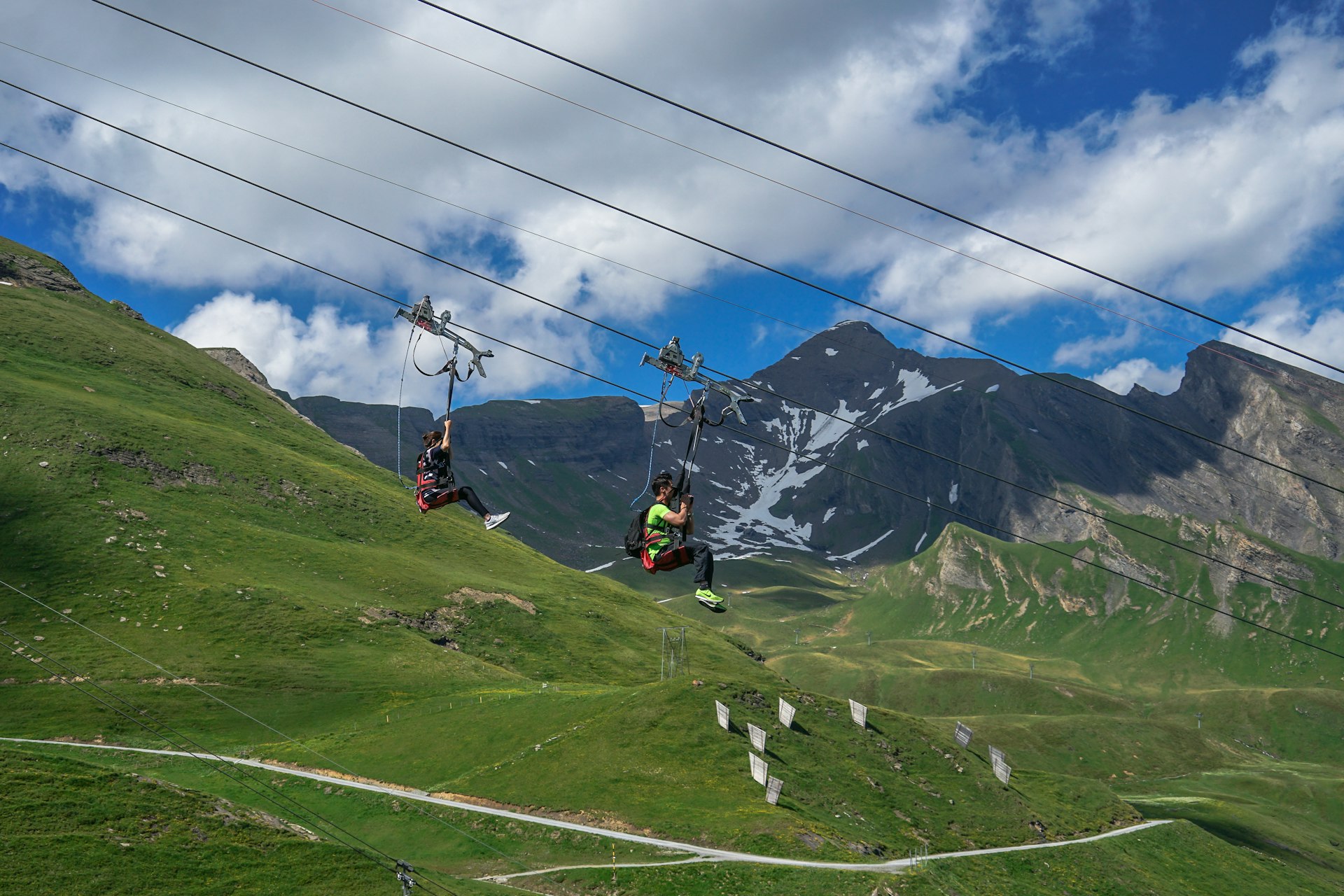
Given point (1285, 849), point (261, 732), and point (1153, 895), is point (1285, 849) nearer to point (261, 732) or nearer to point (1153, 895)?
point (1153, 895)

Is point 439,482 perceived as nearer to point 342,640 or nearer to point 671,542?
point 671,542

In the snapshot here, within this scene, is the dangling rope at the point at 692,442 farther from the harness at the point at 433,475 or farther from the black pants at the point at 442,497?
the harness at the point at 433,475

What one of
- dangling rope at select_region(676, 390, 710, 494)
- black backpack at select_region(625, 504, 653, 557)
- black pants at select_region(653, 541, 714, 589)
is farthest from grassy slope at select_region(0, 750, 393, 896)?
dangling rope at select_region(676, 390, 710, 494)

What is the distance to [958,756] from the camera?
95.1m

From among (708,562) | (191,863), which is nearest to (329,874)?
(191,863)

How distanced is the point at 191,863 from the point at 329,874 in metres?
6.67

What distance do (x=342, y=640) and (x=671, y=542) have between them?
308 feet

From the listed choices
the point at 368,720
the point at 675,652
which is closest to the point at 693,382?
the point at 368,720

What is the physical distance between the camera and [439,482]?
35000 millimetres

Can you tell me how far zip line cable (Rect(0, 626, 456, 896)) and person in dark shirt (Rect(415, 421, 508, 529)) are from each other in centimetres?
2790

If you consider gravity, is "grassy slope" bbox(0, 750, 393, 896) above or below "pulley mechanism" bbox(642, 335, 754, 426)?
below

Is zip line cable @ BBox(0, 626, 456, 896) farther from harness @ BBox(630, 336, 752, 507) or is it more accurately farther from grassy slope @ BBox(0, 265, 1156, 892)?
harness @ BBox(630, 336, 752, 507)

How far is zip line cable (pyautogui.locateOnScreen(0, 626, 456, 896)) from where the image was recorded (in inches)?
2267

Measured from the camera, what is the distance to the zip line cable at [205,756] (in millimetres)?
57594
